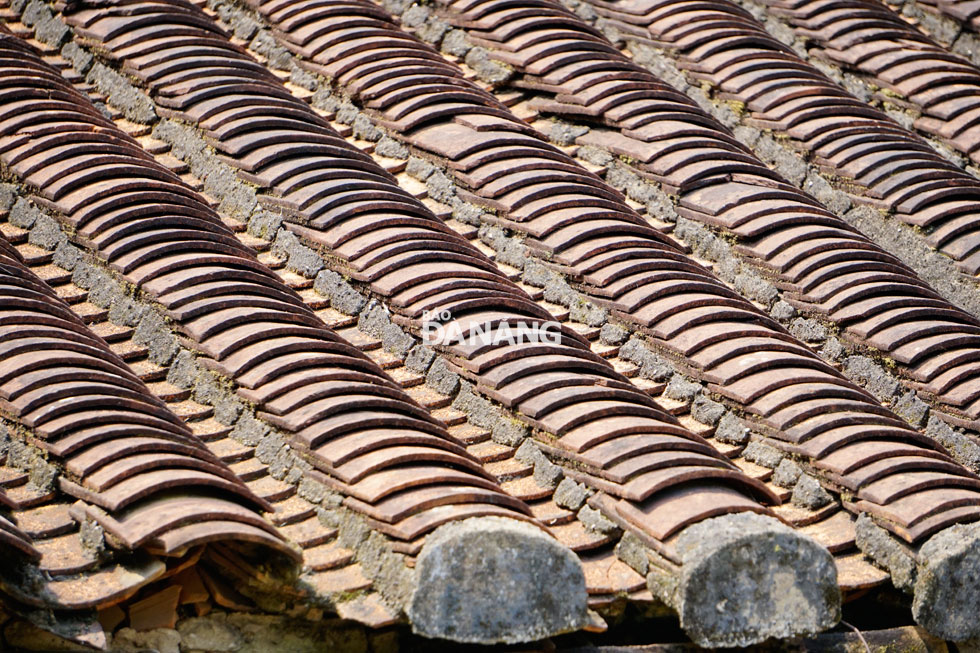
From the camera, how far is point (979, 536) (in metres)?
3.90

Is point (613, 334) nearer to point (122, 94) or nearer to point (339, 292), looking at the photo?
point (339, 292)

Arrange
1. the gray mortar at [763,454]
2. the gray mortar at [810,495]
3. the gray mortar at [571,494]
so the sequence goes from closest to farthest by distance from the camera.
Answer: the gray mortar at [571,494] < the gray mortar at [810,495] < the gray mortar at [763,454]

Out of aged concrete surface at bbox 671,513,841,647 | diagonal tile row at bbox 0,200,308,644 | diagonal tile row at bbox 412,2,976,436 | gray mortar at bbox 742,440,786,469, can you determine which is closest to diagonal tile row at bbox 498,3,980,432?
diagonal tile row at bbox 412,2,976,436

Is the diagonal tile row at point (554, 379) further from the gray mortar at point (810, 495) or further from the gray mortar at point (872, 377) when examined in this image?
the gray mortar at point (872, 377)

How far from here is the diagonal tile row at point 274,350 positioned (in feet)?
11.2

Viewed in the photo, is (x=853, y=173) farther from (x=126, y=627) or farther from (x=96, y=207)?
(x=126, y=627)

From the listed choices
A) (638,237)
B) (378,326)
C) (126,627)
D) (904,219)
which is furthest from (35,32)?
(904,219)

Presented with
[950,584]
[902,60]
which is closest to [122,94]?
[950,584]

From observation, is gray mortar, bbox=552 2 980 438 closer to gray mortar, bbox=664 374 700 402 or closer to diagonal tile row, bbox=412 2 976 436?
diagonal tile row, bbox=412 2 976 436

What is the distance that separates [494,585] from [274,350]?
48.7 inches

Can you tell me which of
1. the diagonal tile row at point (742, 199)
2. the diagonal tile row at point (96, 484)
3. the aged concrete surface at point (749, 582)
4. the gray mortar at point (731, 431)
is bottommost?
the diagonal tile row at point (96, 484)

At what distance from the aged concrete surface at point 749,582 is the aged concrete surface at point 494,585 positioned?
1.26 ft

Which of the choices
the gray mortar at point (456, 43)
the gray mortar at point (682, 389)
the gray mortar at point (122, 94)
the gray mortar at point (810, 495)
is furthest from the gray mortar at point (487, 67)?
the gray mortar at point (810, 495)

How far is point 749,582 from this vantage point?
356 centimetres
